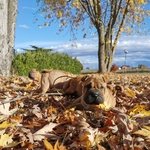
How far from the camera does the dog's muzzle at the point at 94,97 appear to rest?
3.61 meters

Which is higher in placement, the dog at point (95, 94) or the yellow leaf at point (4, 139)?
the dog at point (95, 94)

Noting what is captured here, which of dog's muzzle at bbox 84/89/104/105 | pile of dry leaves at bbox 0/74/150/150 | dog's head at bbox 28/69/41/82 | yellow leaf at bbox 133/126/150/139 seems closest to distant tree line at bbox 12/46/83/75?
dog's head at bbox 28/69/41/82

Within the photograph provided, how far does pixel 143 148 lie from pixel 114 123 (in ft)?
1.43

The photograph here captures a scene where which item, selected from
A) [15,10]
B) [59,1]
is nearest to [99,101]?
[15,10]

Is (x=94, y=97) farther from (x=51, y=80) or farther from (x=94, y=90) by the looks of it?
(x=51, y=80)

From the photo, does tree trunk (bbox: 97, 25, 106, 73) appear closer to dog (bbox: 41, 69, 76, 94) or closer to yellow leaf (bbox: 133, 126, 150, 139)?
dog (bbox: 41, 69, 76, 94)

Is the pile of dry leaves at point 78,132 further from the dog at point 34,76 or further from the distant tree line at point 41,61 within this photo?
the distant tree line at point 41,61

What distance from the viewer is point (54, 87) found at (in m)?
6.30

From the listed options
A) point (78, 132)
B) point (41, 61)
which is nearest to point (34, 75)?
point (78, 132)

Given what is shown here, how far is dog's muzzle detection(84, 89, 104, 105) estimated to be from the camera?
3607 mm

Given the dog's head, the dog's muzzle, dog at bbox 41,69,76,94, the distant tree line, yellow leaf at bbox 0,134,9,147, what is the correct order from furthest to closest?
the distant tree line
the dog's head
dog at bbox 41,69,76,94
the dog's muzzle
yellow leaf at bbox 0,134,9,147

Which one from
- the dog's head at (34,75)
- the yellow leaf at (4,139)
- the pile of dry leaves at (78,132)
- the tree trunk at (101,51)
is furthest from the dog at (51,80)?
the tree trunk at (101,51)

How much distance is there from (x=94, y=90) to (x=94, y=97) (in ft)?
0.37

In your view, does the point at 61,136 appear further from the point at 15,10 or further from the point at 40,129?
the point at 15,10
